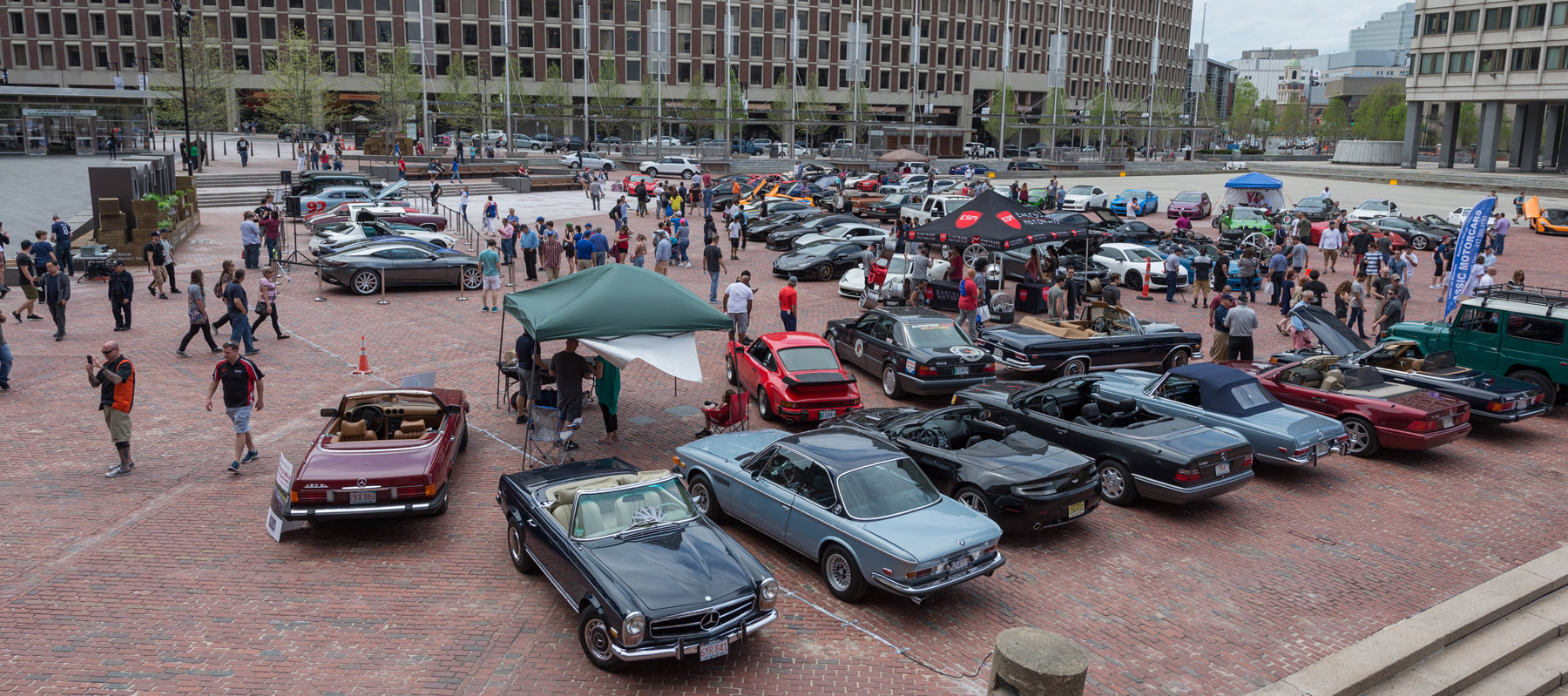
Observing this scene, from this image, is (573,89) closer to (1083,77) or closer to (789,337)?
(1083,77)

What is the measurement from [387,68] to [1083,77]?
256ft

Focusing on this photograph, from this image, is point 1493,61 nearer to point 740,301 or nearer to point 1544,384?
point 1544,384

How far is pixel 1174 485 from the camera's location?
37.2 ft

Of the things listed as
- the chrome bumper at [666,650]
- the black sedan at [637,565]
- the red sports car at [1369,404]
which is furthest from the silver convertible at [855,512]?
the red sports car at [1369,404]

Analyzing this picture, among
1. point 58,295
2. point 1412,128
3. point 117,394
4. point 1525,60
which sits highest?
point 1525,60

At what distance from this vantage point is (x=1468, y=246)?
21578 millimetres

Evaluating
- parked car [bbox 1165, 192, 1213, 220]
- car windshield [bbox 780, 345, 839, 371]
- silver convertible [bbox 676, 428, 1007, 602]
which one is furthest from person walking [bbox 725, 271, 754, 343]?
parked car [bbox 1165, 192, 1213, 220]

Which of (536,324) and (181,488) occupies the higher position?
(536,324)

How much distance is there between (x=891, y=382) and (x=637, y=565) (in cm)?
890

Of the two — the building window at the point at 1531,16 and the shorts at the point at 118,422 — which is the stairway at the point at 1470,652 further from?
the building window at the point at 1531,16

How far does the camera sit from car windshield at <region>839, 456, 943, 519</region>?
9438 mm

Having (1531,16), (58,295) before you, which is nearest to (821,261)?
(58,295)

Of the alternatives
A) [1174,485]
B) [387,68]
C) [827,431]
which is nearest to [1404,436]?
[1174,485]

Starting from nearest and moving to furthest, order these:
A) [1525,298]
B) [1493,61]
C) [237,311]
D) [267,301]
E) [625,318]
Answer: [625,318]
[1525,298]
[237,311]
[267,301]
[1493,61]
